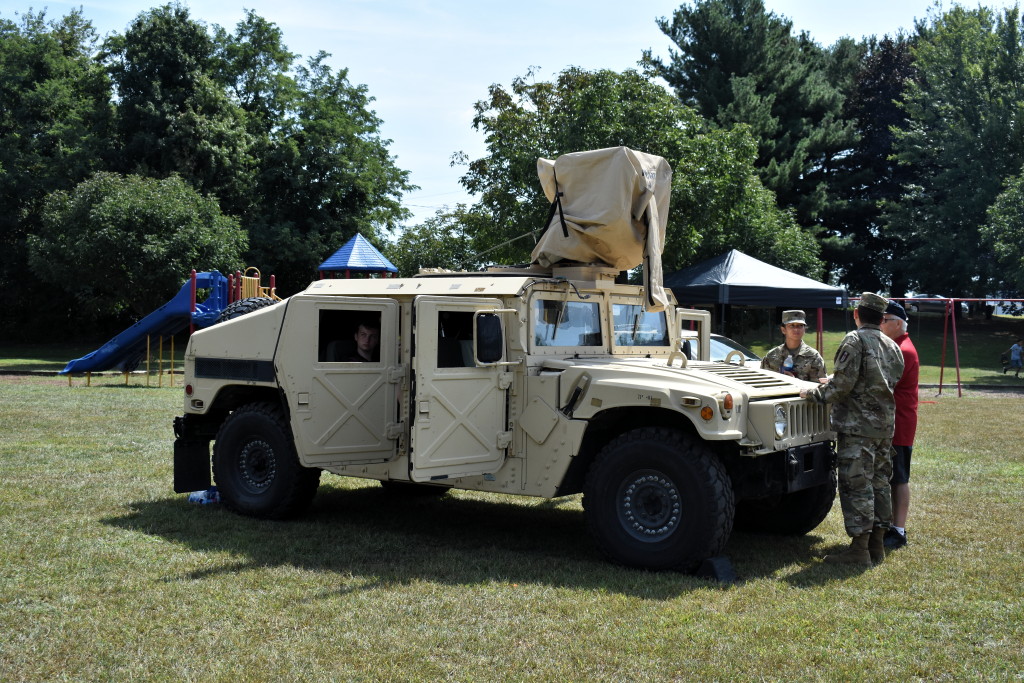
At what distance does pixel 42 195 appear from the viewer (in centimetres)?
3747

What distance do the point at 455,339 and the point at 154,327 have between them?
1680cm

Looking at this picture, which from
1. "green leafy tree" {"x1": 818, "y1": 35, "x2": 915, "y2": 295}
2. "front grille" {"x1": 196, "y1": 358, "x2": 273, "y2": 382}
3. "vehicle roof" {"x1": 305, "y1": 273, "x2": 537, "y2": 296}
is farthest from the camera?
"green leafy tree" {"x1": 818, "y1": 35, "x2": 915, "y2": 295}

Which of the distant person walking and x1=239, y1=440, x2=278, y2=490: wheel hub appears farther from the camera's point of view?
the distant person walking

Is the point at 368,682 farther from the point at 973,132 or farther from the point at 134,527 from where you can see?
the point at 973,132

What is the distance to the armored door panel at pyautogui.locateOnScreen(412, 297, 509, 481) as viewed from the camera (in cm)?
646

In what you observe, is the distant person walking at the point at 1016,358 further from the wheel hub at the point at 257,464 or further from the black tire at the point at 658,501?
the wheel hub at the point at 257,464

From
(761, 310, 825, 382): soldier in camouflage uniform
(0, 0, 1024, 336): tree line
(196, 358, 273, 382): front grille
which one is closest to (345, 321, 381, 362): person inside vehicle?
(196, 358, 273, 382): front grille

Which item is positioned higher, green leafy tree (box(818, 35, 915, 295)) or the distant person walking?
green leafy tree (box(818, 35, 915, 295))

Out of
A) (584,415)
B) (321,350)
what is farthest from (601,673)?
(321,350)

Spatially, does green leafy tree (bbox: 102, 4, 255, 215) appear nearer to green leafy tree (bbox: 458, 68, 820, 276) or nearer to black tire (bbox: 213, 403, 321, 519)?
green leafy tree (bbox: 458, 68, 820, 276)

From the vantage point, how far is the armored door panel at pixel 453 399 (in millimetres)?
6461

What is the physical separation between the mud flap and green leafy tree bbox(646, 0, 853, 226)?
31765 mm

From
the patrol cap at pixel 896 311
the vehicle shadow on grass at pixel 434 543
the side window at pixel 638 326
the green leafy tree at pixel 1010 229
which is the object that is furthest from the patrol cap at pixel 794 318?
the green leafy tree at pixel 1010 229

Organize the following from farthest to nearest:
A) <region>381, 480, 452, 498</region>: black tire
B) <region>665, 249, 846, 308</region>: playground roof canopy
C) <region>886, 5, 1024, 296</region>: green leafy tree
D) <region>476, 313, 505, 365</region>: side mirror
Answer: <region>886, 5, 1024, 296</region>: green leafy tree → <region>665, 249, 846, 308</region>: playground roof canopy → <region>381, 480, 452, 498</region>: black tire → <region>476, 313, 505, 365</region>: side mirror
